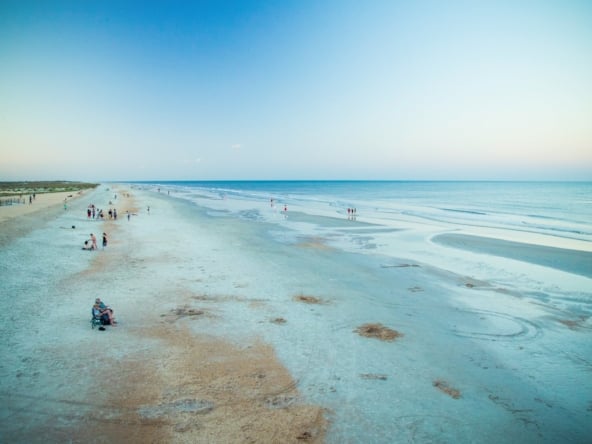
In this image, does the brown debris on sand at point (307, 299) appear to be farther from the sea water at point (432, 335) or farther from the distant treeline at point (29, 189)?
the distant treeline at point (29, 189)

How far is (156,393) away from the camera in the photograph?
8352 mm

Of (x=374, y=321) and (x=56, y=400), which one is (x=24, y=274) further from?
(x=374, y=321)

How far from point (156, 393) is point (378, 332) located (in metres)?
7.26

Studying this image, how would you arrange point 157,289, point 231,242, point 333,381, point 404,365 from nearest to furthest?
point 333,381, point 404,365, point 157,289, point 231,242

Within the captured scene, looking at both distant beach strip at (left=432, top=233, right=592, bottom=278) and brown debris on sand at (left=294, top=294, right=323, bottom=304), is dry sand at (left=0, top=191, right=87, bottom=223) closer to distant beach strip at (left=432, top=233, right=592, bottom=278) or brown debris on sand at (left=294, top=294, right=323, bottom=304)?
brown debris on sand at (left=294, top=294, right=323, bottom=304)

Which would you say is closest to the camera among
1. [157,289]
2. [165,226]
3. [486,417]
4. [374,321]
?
[486,417]

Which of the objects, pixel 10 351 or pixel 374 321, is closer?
pixel 10 351

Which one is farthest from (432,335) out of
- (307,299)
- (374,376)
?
(307,299)

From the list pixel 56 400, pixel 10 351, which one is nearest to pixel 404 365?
pixel 56 400

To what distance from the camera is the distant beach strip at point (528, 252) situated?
2194 centimetres

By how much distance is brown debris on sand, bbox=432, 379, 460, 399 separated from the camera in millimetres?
8509

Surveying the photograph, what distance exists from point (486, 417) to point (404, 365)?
243 centimetres

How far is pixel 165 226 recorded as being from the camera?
3775 centimetres

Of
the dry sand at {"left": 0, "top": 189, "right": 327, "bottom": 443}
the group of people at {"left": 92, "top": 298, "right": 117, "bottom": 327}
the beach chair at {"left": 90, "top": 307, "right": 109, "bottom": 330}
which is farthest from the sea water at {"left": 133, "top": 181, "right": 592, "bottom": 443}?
the beach chair at {"left": 90, "top": 307, "right": 109, "bottom": 330}
